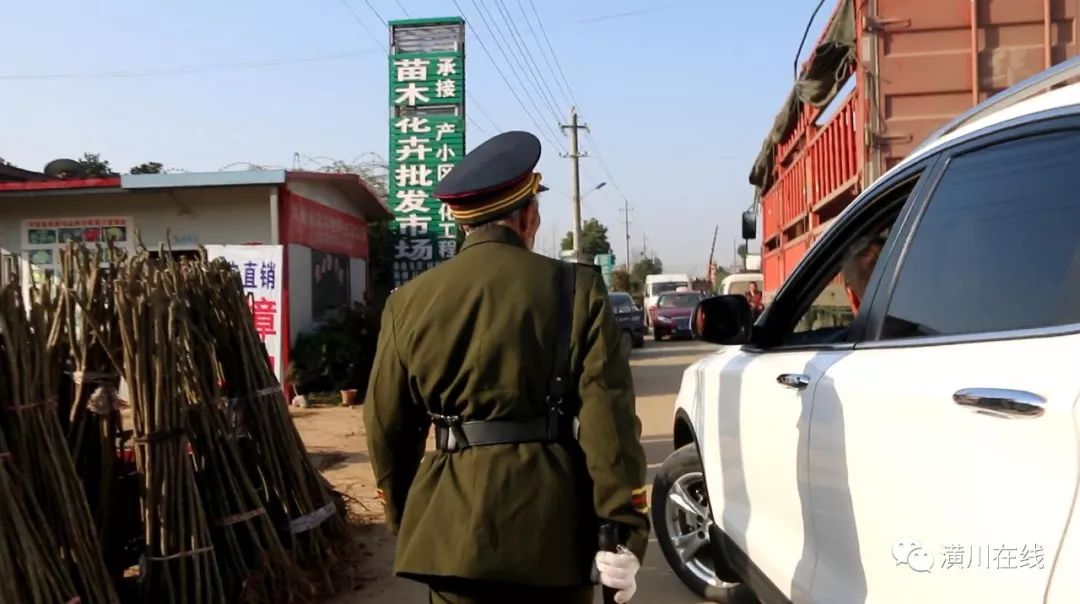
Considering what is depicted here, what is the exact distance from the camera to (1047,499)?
155 centimetres

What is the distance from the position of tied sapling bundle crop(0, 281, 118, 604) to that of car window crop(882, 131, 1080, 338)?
9.81ft

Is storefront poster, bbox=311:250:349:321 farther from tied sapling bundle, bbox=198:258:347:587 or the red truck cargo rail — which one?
the red truck cargo rail

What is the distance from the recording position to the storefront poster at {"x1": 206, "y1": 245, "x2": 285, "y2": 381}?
9.34 metres

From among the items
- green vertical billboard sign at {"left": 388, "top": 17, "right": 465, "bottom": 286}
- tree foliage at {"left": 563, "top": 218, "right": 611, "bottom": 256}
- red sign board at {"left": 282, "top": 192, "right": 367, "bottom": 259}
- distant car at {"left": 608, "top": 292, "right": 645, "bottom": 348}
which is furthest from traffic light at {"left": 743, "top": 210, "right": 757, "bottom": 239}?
tree foliage at {"left": 563, "top": 218, "right": 611, "bottom": 256}

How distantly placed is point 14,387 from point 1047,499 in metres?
3.37

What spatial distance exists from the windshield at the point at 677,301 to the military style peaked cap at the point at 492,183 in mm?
22349

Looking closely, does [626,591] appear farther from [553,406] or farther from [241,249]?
[241,249]

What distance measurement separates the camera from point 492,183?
2.31 m

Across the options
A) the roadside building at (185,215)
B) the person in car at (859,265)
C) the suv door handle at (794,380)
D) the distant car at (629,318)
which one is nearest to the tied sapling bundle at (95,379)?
the suv door handle at (794,380)

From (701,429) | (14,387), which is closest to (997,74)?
(701,429)

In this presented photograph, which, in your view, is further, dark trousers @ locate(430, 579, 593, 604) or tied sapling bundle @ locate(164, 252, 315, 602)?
tied sapling bundle @ locate(164, 252, 315, 602)

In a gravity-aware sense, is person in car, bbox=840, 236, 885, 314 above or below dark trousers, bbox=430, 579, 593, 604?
above

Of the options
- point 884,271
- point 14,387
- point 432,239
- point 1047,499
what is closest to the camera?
point 1047,499

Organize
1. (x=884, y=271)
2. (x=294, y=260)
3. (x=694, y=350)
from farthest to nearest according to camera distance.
A: 1. (x=694, y=350)
2. (x=294, y=260)
3. (x=884, y=271)
